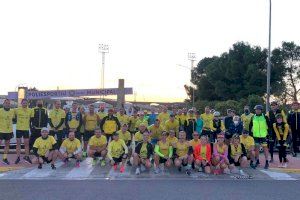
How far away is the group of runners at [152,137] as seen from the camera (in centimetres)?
1470

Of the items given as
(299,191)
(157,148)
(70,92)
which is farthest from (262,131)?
(70,92)

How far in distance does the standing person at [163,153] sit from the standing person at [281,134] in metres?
3.71

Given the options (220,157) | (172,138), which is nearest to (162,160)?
(172,138)

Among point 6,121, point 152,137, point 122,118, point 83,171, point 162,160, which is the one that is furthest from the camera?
point 122,118

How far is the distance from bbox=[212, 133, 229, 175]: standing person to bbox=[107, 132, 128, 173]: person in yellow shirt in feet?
9.06

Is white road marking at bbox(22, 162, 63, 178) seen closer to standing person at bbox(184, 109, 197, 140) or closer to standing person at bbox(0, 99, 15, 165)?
standing person at bbox(0, 99, 15, 165)

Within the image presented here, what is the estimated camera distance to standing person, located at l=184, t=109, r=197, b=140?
17.4 metres

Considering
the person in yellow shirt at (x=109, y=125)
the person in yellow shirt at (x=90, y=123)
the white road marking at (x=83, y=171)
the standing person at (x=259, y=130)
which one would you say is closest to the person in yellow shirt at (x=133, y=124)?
the person in yellow shirt at (x=109, y=125)

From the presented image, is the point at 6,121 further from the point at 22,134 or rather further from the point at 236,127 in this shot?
the point at 236,127

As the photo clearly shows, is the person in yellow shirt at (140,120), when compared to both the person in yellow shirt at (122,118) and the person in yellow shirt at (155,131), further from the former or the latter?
the person in yellow shirt at (155,131)

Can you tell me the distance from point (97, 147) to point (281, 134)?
5990 mm

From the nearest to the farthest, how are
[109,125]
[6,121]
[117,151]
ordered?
[117,151] → [6,121] → [109,125]

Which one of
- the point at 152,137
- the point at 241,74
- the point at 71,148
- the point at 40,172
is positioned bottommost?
the point at 40,172

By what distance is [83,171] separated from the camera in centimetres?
1442
